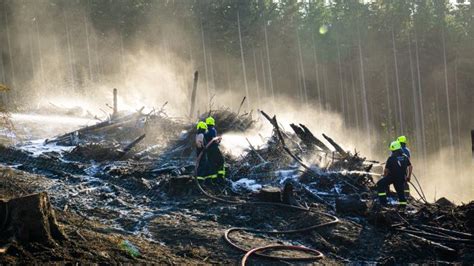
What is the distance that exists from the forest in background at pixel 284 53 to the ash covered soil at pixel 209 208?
2287 cm

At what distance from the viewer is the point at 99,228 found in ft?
27.3

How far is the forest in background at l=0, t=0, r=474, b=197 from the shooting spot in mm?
39031

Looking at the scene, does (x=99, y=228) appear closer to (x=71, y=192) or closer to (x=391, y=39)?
(x=71, y=192)

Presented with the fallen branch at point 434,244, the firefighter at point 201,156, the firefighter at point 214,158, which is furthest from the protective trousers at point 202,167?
the fallen branch at point 434,244

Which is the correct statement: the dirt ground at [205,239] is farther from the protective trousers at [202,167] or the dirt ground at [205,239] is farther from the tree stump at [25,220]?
the protective trousers at [202,167]

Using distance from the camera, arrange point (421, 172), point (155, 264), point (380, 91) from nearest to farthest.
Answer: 1. point (155, 264)
2. point (421, 172)
3. point (380, 91)

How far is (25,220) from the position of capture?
234 inches

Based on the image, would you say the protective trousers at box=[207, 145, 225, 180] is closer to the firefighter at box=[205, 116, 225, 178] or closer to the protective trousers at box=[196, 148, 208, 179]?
the firefighter at box=[205, 116, 225, 178]

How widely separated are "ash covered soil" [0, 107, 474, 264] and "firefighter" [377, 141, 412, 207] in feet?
1.14

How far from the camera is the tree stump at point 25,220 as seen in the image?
19.4 feet

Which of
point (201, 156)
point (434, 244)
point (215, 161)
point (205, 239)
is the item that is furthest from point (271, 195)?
point (434, 244)

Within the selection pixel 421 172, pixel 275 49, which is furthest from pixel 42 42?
pixel 421 172

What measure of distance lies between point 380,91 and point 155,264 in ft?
125

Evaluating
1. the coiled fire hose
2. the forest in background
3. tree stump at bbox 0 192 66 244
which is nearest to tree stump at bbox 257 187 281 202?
the coiled fire hose
